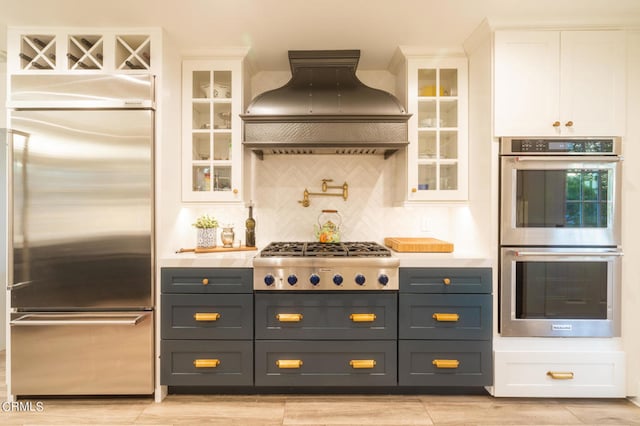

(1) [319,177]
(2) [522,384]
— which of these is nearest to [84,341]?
(1) [319,177]

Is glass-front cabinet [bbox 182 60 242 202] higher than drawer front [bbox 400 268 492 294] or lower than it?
higher

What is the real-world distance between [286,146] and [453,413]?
2.08 metres

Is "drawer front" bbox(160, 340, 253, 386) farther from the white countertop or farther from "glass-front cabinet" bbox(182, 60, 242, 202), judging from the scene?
"glass-front cabinet" bbox(182, 60, 242, 202)

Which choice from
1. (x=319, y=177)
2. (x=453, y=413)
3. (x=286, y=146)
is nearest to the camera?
(x=453, y=413)

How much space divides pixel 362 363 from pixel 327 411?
1.17 feet

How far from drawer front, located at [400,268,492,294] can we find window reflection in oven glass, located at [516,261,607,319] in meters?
0.22

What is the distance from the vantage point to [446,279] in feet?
6.86

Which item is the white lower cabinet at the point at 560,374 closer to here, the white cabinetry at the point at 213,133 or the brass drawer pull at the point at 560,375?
the brass drawer pull at the point at 560,375

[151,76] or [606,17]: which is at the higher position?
[606,17]

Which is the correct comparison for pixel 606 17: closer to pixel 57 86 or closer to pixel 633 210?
pixel 633 210

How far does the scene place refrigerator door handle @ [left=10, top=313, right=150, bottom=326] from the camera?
6.63 feet

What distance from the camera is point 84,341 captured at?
205cm

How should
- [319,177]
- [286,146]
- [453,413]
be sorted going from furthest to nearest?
[319,177], [286,146], [453,413]

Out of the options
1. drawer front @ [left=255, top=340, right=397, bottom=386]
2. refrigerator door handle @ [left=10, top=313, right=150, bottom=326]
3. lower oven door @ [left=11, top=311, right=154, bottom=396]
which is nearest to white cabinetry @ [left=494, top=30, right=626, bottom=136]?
drawer front @ [left=255, top=340, right=397, bottom=386]
